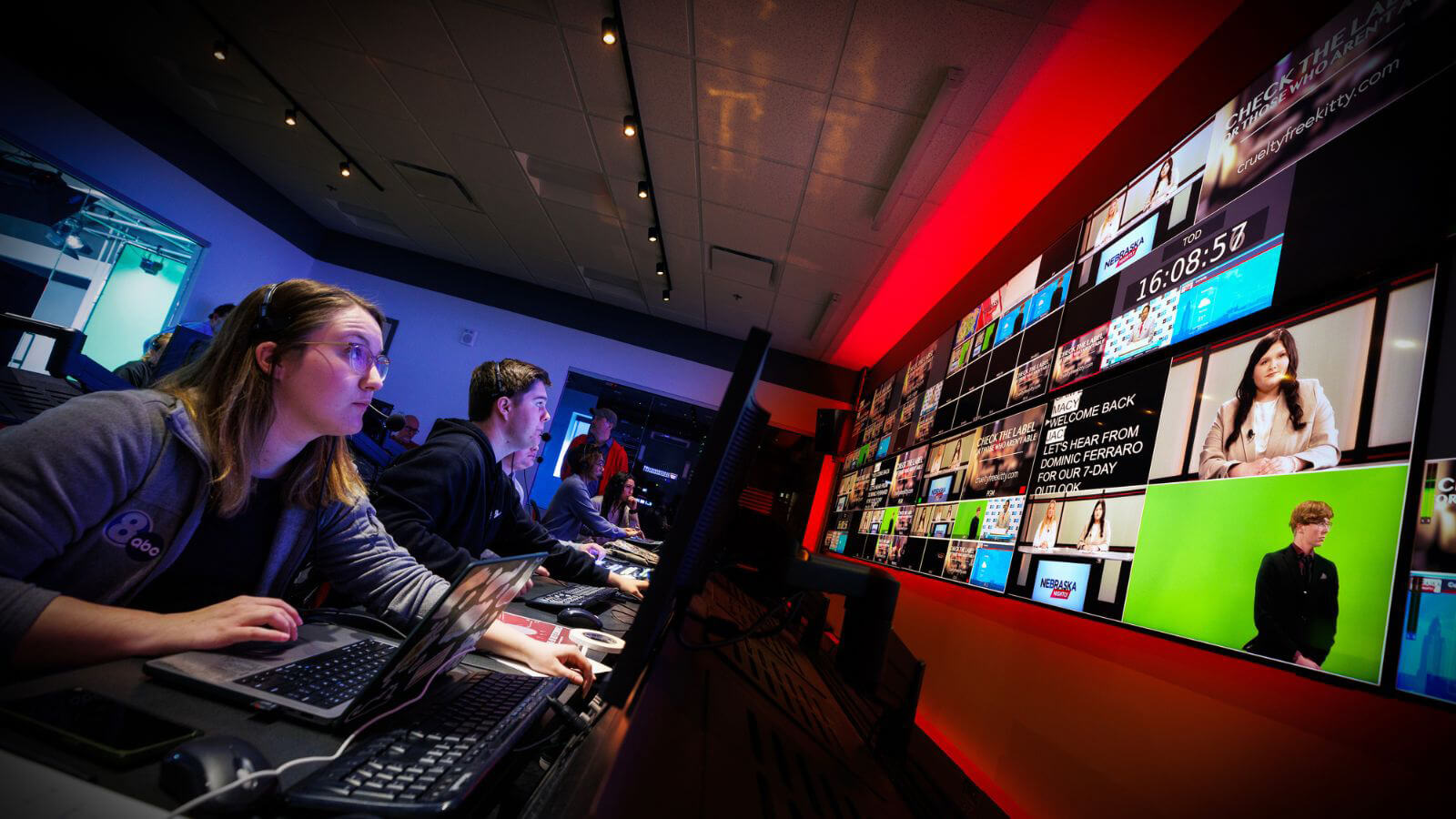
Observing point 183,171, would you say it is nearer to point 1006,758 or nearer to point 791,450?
point 791,450

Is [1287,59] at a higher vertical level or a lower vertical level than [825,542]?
higher

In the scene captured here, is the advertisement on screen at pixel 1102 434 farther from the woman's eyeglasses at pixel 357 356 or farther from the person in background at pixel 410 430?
the person in background at pixel 410 430

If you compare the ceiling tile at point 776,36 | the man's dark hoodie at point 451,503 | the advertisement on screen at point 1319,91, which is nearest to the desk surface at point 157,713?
the man's dark hoodie at point 451,503

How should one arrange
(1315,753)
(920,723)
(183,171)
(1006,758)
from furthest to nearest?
(183,171)
(920,723)
(1006,758)
(1315,753)

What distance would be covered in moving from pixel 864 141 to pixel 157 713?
12.0 feet

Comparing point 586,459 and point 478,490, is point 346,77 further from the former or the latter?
point 478,490

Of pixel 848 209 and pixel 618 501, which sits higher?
pixel 848 209

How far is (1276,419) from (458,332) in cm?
742

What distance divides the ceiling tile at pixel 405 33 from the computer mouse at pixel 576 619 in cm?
333

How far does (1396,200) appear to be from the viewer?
4.51 feet

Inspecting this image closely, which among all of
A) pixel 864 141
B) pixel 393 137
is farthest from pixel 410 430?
pixel 864 141

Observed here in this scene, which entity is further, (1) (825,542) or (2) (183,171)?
(1) (825,542)

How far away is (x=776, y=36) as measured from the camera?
9.50 ft

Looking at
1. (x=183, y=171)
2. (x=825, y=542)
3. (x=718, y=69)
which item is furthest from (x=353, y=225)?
(x=825, y=542)
